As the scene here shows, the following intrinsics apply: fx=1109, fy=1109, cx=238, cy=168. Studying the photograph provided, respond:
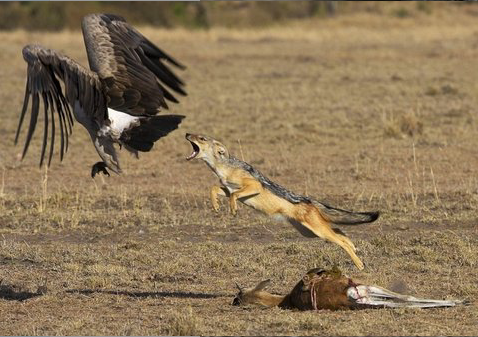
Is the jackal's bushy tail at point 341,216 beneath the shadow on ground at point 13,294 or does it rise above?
above

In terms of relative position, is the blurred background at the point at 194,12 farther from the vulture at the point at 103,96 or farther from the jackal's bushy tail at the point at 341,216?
the jackal's bushy tail at the point at 341,216

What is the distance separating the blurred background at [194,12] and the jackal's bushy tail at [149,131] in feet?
99.2

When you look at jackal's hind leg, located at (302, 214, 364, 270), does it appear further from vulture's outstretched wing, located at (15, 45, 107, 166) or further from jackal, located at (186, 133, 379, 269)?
vulture's outstretched wing, located at (15, 45, 107, 166)

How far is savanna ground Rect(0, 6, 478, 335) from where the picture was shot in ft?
21.8

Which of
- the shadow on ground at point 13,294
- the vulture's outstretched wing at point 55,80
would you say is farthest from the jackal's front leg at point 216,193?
the shadow on ground at point 13,294

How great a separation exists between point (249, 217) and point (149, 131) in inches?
98.8

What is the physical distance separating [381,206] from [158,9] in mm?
31212

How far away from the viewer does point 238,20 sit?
39.9 metres

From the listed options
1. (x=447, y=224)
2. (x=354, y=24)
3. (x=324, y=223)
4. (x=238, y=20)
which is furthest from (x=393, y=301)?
(x=238, y=20)

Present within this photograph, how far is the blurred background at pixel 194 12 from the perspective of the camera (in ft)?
127

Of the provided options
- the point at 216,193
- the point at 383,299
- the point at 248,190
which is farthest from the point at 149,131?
the point at 383,299

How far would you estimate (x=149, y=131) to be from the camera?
7.72 meters

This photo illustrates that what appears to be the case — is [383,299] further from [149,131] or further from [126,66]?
[126,66]

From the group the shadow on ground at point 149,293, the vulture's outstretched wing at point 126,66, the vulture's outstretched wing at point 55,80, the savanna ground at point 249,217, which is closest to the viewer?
the savanna ground at point 249,217
